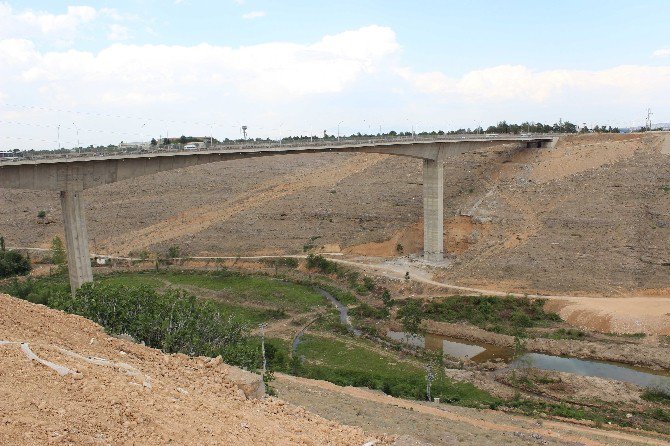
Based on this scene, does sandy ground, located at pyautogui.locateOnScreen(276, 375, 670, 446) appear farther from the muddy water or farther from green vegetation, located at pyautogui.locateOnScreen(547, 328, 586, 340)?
green vegetation, located at pyautogui.locateOnScreen(547, 328, 586, 340)

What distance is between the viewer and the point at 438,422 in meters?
23.0

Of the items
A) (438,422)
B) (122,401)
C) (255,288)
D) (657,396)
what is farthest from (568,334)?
(122,401)

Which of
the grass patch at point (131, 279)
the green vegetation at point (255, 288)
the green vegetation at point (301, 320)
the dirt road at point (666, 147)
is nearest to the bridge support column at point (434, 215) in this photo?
the green vegetation at point (301, 320)

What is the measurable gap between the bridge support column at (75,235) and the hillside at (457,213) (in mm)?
25229

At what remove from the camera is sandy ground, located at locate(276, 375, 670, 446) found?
20.9 metres

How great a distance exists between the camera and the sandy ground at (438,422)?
2086cm

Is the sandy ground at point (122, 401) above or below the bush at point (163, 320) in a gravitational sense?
above

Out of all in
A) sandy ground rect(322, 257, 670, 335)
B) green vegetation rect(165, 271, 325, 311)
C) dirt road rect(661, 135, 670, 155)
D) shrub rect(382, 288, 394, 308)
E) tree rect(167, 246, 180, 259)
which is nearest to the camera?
sandy ground rect(322, 257, 670, 335)

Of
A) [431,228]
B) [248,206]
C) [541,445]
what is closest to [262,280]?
[431,228]

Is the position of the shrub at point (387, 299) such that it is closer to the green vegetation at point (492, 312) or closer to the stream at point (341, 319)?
the green vegetation at point (492, 312)

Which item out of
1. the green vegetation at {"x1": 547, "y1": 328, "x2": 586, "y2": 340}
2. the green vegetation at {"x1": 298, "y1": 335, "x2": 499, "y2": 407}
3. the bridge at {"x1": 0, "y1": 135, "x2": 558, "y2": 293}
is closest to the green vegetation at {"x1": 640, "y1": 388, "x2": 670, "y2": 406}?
the green vegetation at {"x1": 298, "y1": 335, "x2": 499, "y2": 407}

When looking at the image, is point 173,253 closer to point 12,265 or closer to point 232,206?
point 232,206

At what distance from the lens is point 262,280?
54562 mm

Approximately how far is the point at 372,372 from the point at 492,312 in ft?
49.0
